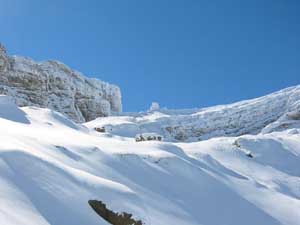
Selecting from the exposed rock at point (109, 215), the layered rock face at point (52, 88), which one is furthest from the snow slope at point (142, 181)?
the layered rock face at point (52, 88)

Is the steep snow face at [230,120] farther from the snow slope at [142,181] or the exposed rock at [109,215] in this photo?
the exposed rock at [109,215]

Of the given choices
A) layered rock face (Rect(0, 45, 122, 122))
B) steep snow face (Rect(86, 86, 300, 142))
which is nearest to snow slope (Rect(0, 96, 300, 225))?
steep snow face (Rect(86, 86, 300, 142))

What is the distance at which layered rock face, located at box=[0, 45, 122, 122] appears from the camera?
4847 centimetres

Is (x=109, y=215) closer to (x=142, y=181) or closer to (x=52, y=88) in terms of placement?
(x=142, y=181)

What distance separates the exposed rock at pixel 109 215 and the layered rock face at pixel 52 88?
38.5 metres

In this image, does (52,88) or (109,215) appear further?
(52,88)

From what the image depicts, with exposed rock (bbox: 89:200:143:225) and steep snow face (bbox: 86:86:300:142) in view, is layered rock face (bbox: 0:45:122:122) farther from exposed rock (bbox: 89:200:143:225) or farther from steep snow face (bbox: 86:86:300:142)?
exposed rock (bbox: 89:200:143:225)

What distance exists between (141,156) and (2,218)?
21.3 ft

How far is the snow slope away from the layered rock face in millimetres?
31088

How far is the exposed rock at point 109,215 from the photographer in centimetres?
732

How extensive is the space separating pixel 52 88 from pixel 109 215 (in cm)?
4677

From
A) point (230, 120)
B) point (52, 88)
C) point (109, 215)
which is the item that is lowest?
point (109, 215)

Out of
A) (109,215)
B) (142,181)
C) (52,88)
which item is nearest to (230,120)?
(52,88)

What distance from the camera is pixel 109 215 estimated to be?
7.39 metres
